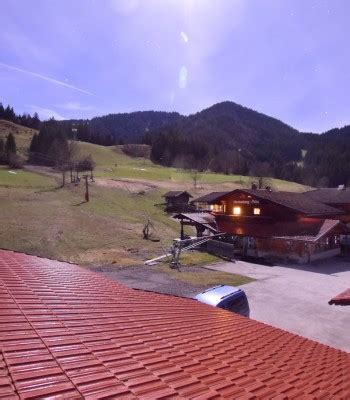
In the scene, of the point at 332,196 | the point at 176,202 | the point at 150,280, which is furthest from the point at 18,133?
the point at 150,280

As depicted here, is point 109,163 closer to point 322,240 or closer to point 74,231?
point 74,231

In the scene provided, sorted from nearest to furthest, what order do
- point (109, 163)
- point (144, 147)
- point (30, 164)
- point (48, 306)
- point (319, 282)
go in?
point (48, 306) < point (319, 282) < point (30, 164) < point (109, 163) < point (144, 147)

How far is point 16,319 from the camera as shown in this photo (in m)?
5.32

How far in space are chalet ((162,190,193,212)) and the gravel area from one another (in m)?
34.8

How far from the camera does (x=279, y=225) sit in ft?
139

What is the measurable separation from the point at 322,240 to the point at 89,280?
33.4m

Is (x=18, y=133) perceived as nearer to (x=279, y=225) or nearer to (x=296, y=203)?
(x=296, y=203)

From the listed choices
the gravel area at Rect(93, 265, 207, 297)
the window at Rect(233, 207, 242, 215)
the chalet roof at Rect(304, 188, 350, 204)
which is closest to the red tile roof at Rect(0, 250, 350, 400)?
the gravel area at Rect(93, 265, 207, 297)

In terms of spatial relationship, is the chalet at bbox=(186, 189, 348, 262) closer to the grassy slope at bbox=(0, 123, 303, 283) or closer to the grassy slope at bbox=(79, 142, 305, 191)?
the grassy slope at bbox=(0, 123, 303, 283)

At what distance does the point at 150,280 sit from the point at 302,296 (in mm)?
10377

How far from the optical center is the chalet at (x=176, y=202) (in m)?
67.1

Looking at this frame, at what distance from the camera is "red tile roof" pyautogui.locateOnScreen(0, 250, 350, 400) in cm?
388

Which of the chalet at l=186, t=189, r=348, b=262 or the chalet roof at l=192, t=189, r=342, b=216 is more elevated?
the chalet roof at l=192, t=189, r=342, b=216

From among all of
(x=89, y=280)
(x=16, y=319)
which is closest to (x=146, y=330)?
(x=16, y=319)
